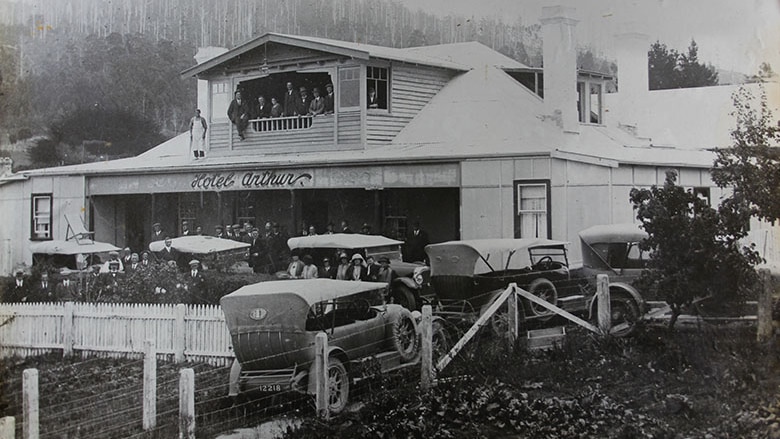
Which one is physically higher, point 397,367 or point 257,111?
point 257,111

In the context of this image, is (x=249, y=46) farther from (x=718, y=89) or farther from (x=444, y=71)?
(x=718, y=89)

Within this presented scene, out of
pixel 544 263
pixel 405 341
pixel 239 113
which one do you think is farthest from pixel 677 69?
pixel 239 113

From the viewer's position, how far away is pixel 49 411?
182 inches

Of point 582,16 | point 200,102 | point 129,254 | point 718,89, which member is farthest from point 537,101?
point 129,254

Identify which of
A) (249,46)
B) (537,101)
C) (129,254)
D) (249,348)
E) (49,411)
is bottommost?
(49,411)

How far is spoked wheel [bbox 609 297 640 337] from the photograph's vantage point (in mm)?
4668

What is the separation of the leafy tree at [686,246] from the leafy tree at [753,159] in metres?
0.18

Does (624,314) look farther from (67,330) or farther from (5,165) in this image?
(5,165)

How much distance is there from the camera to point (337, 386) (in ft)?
15.2

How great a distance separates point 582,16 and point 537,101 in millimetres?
509

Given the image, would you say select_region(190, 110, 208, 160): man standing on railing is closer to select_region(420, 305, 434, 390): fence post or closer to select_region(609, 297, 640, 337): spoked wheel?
select_region(420, 305, 434, 390): fence post

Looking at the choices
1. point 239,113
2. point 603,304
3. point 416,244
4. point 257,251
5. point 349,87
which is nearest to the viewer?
point 603,304

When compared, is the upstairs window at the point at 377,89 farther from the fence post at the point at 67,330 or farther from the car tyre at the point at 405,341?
the fence post at the point at 67,330

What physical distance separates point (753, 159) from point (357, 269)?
231cm
